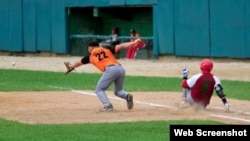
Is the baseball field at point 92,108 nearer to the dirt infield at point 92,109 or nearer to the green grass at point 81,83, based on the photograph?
the dirt infield at point 92,109

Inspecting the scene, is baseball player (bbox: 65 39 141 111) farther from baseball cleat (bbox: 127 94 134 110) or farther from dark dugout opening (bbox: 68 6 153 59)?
dark dugout opening (bbox: 68 6 153 59)

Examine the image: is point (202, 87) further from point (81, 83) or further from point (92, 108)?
point (81, 83)

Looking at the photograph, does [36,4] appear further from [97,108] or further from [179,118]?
[179,118]

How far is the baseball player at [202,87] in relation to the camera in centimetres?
1612

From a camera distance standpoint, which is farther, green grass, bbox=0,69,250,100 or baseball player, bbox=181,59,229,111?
green grass, bbox=0,69,250,100

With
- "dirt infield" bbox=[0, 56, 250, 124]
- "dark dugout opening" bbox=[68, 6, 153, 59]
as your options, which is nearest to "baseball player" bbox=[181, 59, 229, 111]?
"dirt infield" bbox=[0, 56, 250, 124]

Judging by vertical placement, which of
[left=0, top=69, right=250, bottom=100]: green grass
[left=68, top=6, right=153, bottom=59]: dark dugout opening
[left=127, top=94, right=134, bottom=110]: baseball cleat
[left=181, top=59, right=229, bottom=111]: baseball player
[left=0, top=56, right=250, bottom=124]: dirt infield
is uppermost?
[left=68, top=6, right=153, bottom=59]: dark dugout opening

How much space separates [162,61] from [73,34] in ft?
26.7

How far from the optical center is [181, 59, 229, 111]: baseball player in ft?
52.9

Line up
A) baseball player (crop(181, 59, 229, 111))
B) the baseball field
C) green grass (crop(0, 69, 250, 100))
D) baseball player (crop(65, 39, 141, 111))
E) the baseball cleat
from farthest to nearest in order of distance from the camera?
1. green grass (crop(0, 69, 250, 100))
2. the baseball cleat
3. baseball player (crop(65, 39, 141, 111))
4. baseball player (crop(181, 59, 229, 111))
5. the baseball field

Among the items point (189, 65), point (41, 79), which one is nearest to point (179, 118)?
point (41, 79)

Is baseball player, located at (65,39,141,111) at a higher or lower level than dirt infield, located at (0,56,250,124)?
higher

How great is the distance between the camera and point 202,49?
35.6 meters

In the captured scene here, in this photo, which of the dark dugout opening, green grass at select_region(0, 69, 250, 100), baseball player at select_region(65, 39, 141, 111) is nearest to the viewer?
baseball player at select_region(65, 39, 141, 111)
